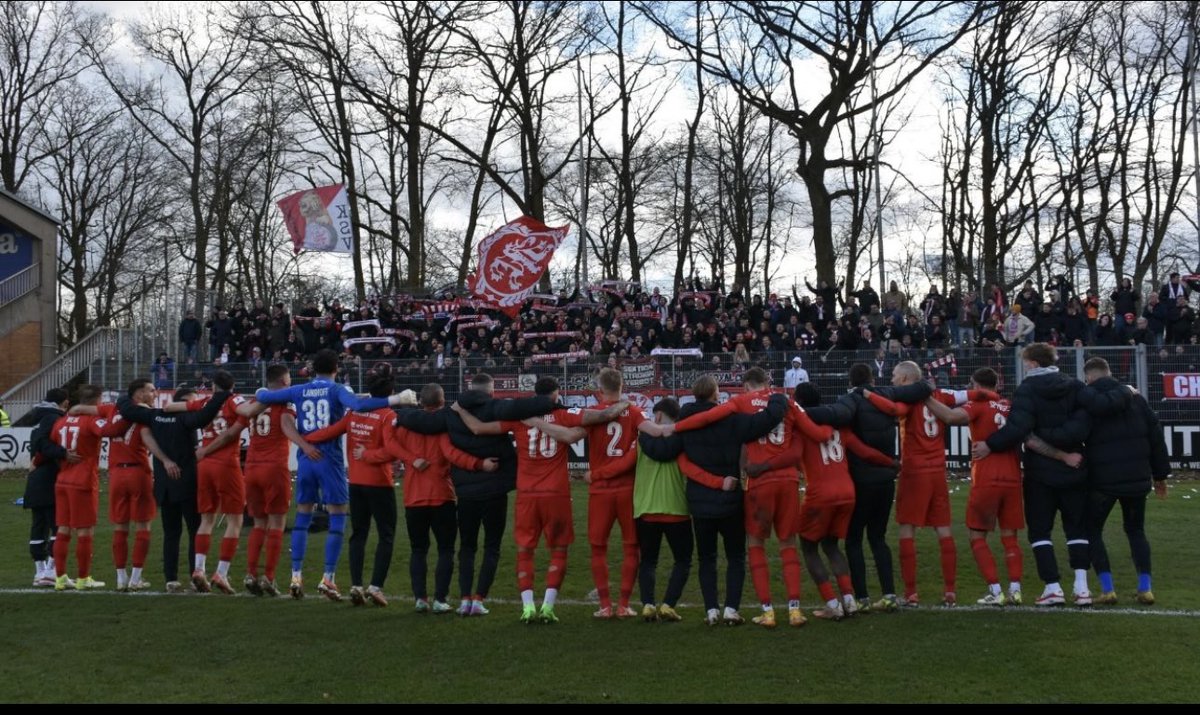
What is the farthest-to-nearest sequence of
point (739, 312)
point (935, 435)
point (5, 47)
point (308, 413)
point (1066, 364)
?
point (5, 47), point (739, 312), point (1066, 364), point (308, 413), point (935, 435)

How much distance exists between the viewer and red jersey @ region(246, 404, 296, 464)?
10.8 meters

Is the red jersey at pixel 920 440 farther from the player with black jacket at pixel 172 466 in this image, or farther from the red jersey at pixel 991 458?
the player with black jacket at pixel 172 466

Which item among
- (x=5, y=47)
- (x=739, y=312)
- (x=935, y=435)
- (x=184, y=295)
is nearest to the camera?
(x=935, y=435)

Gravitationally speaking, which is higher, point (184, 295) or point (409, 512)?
point (184, 295)

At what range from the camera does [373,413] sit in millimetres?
10297

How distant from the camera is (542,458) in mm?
9391

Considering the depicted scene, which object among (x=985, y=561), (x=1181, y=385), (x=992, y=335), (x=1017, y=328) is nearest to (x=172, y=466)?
(x=985, y=561)

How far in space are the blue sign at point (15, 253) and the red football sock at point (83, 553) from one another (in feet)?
101

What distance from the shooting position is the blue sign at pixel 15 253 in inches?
1508

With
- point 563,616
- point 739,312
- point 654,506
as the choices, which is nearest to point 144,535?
point 563,616

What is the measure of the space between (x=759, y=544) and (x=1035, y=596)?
9.80 ft

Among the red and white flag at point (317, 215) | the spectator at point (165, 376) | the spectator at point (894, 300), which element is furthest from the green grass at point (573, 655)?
the red and white flag at point (317, 215)

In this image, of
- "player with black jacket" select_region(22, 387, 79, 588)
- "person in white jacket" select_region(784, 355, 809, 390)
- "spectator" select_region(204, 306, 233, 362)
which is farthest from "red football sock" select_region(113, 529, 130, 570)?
"spectator" select_region(204, 306, 233, 362)

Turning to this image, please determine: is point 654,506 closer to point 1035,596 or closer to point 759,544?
point 759,544
